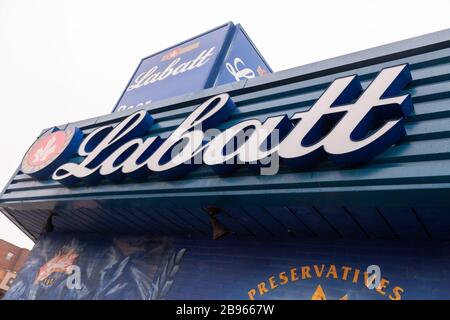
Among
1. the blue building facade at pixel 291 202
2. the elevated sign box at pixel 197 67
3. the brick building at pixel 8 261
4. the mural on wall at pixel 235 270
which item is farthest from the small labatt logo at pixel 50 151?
the brick building at pixel 8 261

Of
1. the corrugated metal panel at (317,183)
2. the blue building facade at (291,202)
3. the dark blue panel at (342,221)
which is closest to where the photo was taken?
the corrugated metal panel at (317,183)

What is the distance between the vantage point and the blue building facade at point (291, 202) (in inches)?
123

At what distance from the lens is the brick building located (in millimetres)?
30141

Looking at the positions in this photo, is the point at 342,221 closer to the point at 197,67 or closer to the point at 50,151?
the point at 50,151

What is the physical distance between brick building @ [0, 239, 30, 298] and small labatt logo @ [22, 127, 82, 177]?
28.8 meters

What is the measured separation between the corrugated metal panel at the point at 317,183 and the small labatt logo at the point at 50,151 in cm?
82

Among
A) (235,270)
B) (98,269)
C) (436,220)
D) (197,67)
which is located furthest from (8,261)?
(436,220)

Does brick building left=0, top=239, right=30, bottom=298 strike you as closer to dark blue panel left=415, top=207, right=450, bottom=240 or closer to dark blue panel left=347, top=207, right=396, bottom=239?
dark blue panel left=347, top=207, right=396, bottom=239

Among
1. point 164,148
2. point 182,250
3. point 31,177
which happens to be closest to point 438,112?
point 164,148

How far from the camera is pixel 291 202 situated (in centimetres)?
352

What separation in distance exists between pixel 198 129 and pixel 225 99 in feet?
1.94

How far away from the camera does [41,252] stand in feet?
24.8

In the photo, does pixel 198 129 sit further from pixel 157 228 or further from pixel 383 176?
pixel 383 176

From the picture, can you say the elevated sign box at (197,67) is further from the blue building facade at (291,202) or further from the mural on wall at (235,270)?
the mural on wall at (235,270)
